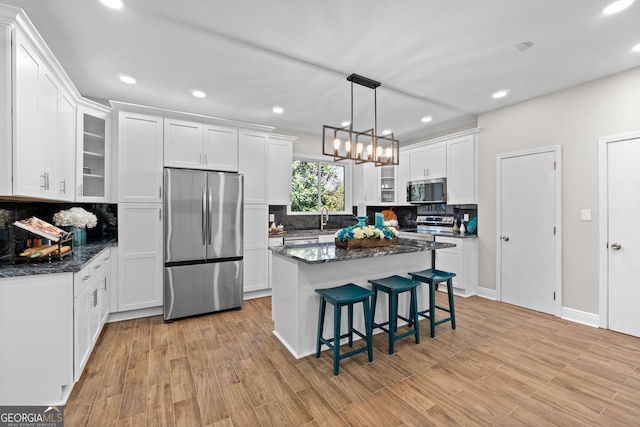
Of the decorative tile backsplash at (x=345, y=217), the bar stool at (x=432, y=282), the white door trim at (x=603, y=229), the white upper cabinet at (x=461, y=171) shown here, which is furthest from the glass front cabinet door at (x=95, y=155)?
the white door trim at (x=603, y=229)

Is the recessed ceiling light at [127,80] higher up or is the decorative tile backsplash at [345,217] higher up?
the recessed ceiling light at [127,80]

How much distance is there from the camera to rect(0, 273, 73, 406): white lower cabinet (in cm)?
175

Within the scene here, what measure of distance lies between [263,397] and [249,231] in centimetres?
253

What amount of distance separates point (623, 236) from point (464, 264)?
1.73 m

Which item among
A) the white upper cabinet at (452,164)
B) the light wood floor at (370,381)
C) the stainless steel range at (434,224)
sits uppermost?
the white upper cabinet at (452,164)

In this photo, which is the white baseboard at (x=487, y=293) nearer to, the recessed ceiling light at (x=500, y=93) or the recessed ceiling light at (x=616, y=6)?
the recessed ceiling light at (x=500, y=93)

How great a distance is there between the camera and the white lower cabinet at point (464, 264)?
4273mm

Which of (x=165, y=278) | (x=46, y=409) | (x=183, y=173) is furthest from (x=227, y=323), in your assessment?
(x=183, y=173)

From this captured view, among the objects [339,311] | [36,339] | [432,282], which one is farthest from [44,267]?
[432,282]

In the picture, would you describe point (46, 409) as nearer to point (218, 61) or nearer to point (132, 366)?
point (132, 366)

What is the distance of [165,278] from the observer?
3428 millimetres

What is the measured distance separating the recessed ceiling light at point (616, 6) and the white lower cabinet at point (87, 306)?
436 cm

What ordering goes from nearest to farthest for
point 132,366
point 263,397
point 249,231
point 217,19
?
point 263,397 < point 217,19 < point 132,366 < point 249,231

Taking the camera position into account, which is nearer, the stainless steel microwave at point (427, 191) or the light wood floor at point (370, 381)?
the light wood floor at point (370, 381)
